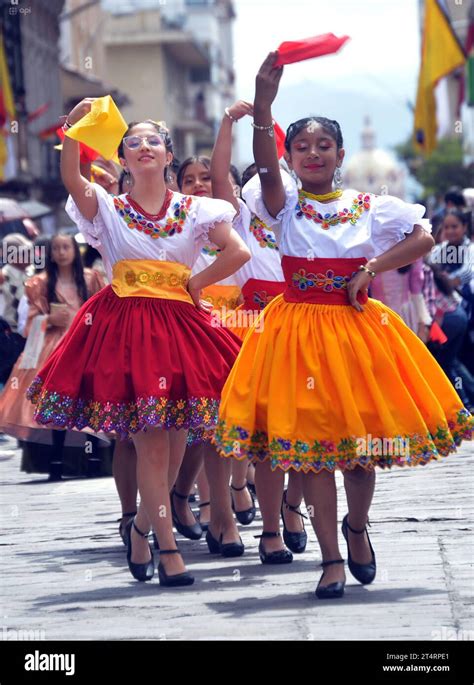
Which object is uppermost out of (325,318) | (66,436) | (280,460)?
(325,318)

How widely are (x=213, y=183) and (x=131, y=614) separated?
7.67 feet

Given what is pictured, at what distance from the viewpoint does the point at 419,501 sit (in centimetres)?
898

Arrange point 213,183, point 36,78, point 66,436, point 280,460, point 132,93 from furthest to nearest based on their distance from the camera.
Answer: point 132,93 → point 36,78 → point 66,436 → point 213,183 → point 280,460

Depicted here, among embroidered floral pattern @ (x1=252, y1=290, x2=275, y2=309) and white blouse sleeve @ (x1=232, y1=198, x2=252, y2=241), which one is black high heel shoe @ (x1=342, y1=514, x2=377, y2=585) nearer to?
embroidered floral pattern @ (x1=252, y1=290, x2=275, y2=309)

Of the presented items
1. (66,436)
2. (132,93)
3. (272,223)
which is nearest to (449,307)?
(66,436)

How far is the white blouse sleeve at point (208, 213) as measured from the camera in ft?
22.8

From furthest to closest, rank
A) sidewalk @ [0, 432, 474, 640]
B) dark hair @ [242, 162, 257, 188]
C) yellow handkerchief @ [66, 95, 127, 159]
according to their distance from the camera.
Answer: dark hair @ [242, 162, 257, 188]
yellow handkerchief @ [66, 95, 127, 159]
sidewalk @ [0, 432, 474, 640]

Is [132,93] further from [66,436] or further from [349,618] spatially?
[349,618]

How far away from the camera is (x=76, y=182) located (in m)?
6.82

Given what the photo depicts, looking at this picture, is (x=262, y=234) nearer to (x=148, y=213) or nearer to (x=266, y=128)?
(x=148, y=213)

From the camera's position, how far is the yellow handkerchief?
6.77 m

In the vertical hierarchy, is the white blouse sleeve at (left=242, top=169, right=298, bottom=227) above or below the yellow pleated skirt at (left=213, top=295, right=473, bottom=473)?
above

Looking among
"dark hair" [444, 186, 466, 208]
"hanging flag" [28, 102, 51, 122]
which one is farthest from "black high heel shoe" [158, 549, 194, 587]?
"hanging flag" [28, 102, 51, 122]

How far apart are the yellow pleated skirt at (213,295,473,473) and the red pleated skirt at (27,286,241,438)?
358 millimetres
